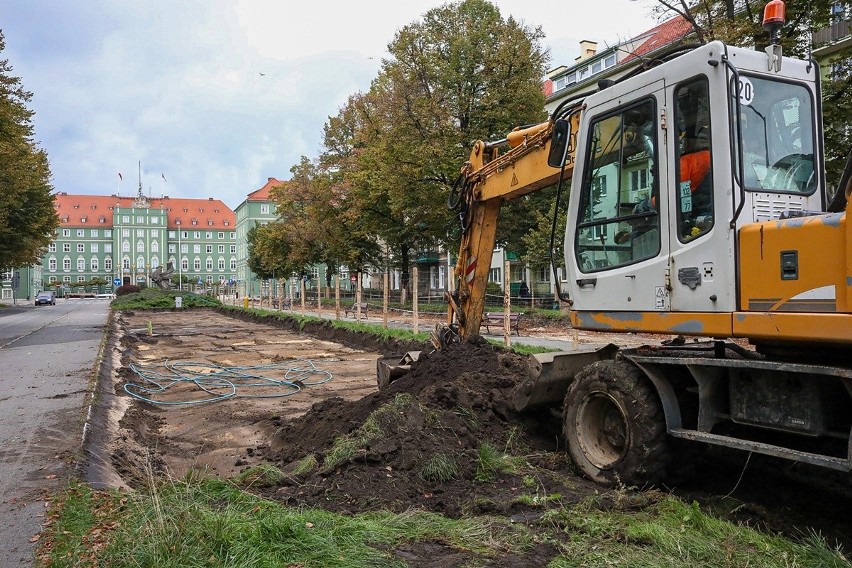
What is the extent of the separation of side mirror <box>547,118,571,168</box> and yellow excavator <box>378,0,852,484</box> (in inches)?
0.6

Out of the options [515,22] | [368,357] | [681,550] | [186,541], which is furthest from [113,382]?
[515,22]

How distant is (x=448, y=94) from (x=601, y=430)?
24079mm

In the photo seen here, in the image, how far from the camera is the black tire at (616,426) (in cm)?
504

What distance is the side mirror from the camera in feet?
19.1

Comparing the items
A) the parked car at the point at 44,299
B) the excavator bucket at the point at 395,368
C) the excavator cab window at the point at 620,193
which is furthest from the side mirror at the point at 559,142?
the parked car at the point at 44,299

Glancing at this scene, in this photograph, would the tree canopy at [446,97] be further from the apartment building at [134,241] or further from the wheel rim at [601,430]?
the apartment building at [134,241]

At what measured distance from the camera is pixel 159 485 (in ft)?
16.6

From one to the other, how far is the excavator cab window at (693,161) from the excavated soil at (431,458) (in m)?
1.99

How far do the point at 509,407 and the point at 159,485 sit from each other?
3.49 meters

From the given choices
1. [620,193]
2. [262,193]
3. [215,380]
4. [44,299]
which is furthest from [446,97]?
[262,193]

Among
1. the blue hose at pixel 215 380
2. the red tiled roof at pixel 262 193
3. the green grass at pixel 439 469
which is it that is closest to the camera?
the green grass at pixel 439 469

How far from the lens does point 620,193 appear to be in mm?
5387

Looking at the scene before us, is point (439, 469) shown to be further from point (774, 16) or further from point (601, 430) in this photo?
point (774, 16)

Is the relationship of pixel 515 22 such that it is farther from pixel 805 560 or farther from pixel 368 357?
pixel 805 560
